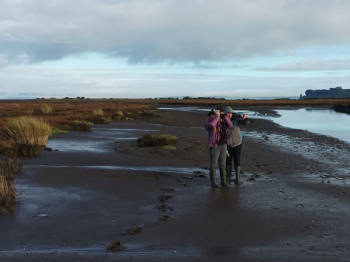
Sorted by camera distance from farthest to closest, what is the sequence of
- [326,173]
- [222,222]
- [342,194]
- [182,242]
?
[326,173]
[342,194]
[222,222]
[182,242]

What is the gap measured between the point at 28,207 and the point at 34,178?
89.6 inches

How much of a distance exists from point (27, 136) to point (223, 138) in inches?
303

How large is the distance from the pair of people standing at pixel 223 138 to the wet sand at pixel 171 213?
504 mm

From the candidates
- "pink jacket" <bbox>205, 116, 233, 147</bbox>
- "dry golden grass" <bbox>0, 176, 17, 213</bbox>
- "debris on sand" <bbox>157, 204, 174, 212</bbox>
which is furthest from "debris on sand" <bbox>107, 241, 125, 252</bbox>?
"pink jacket" <bbox>205, 116, 233, 147</bbox>

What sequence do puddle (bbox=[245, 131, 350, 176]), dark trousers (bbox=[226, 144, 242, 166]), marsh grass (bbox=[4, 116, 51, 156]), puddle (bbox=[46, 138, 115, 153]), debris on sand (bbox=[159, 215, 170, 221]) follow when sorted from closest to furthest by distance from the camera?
1. debris on sand (bbox=[159, 215, 170, 221])
2. dark trousers (bbox=[226, 144, 242, 166])
3. marsh grass (bbox=[4, 116, 51, 156])
4. puddle (bbox=[245, 131, 350, 176])
5. puddle (bbox=[46, 138, 115, 153])

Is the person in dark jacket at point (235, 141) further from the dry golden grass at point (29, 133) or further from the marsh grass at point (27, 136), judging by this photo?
the dry golden grass at point (29, 133)

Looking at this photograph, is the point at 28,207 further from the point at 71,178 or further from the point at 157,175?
the point at 157,175

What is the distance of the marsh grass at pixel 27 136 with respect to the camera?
11812mm

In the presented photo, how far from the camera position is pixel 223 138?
28.8ft

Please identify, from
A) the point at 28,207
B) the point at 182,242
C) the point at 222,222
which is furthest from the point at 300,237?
the point at 28,207

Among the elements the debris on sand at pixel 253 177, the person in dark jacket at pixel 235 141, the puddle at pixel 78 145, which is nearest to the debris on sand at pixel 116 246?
the person in dark jacket at pixel 235 141

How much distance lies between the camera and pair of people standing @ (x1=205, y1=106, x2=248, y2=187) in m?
8.65

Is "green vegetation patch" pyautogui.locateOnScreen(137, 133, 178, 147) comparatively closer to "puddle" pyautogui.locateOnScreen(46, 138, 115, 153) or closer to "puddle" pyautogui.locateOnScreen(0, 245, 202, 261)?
"puddle" pyautogui.locateOnScreen(46, 138, 115, 153)

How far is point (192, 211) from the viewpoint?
22.3 ft
